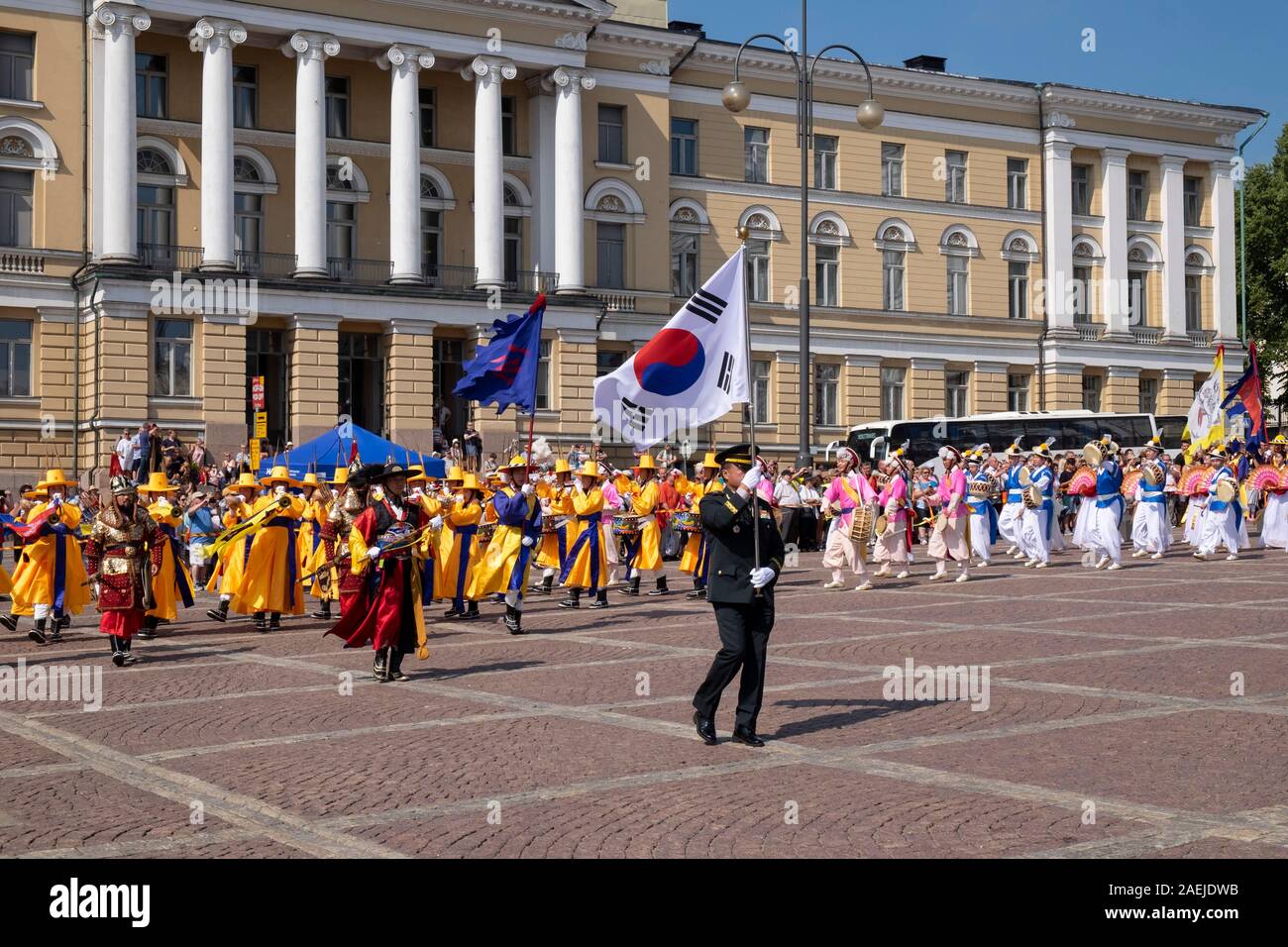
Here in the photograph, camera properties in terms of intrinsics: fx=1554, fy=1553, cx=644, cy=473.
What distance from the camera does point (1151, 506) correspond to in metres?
27.5

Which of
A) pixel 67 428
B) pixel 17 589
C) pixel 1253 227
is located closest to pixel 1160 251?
pixel 1253 227

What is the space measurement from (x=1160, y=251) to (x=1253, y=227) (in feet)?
30.4

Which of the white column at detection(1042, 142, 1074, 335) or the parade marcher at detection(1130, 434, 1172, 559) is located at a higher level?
the white column at detection(1042, 142, 1074, 335)

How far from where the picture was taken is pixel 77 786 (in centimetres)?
878

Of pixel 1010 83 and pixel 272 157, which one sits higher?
pixel 1010 83

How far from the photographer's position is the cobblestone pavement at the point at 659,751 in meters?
7.42

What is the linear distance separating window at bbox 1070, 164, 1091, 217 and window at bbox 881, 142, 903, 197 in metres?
7.90

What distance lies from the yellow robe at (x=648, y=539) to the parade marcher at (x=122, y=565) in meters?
8.21

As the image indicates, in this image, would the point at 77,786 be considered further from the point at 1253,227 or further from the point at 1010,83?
the point at 1253,227

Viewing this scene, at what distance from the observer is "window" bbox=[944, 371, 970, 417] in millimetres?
55531

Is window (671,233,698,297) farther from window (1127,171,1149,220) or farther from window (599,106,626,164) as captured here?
window (1127,171,1149,220)

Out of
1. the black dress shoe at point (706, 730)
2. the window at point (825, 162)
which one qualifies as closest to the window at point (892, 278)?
the window at point (825, 162)

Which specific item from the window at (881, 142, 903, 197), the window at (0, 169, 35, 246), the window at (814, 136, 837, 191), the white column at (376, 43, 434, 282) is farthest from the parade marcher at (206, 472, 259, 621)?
the window at (881, 142, 903, 197)
